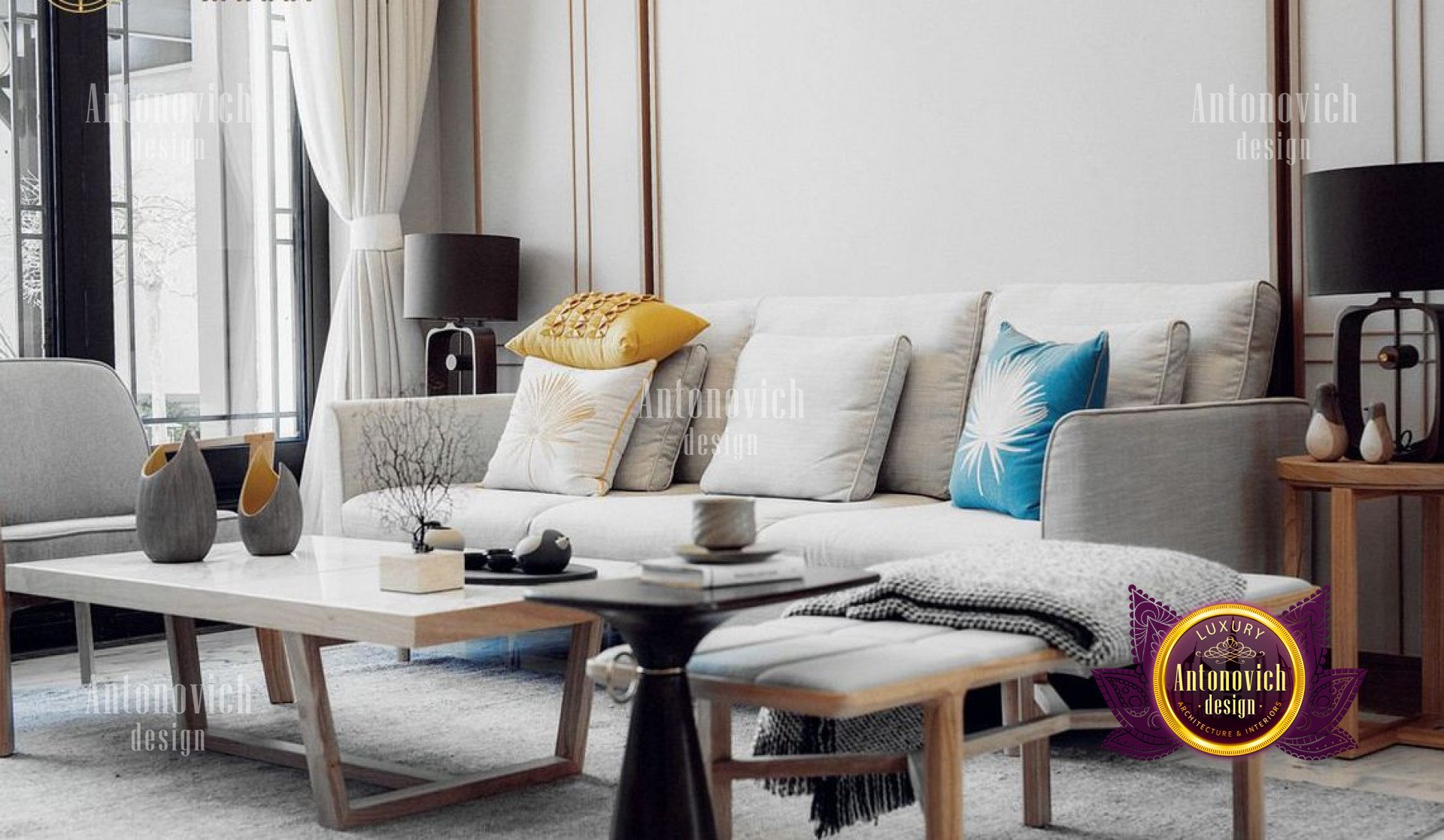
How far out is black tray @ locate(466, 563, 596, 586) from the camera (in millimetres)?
2664

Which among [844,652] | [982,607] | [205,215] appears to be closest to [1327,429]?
[982,607]

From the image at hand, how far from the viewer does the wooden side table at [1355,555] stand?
9.64 ft

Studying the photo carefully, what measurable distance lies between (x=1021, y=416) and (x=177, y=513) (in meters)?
1.73

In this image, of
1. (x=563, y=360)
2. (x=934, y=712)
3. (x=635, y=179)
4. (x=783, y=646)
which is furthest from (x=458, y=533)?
(x=635, y=179)

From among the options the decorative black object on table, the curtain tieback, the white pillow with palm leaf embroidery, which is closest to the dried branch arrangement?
the white pillow with palm leaf embroidery

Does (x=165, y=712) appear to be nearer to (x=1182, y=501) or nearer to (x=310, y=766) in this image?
(x=310, y=766)

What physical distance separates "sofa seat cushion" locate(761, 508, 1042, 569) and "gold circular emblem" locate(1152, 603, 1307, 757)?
64 cm

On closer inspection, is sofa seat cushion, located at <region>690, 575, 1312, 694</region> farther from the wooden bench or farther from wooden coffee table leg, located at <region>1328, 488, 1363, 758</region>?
wooden coffee table leg, located at <region>1328, 488, 1363, 758</region>

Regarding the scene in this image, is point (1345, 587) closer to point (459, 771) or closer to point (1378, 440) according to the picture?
point (1378, 440)

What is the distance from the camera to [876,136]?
4.32 meters

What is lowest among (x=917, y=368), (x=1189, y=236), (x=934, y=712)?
(x=934, y=712)

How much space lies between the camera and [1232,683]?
2.36 m

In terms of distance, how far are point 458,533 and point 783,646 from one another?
102 centimetres

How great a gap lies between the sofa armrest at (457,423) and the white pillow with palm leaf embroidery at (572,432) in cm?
22
